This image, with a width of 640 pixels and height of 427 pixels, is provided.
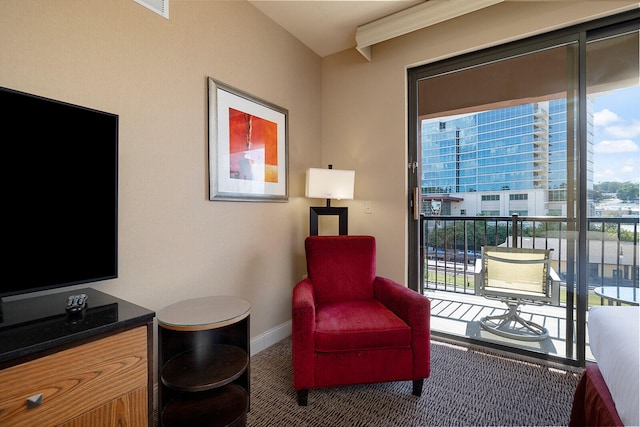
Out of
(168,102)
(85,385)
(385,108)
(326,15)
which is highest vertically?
(326,15)

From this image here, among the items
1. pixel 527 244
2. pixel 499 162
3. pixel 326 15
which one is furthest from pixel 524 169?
pixel 326 15

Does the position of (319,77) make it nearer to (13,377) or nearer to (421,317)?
(421,317)

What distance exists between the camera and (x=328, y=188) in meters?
2.48

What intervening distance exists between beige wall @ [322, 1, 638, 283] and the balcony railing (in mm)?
344

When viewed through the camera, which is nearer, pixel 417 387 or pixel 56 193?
pixel 56 193

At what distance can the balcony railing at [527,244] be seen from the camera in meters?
1.94

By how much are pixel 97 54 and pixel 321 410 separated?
2237mm

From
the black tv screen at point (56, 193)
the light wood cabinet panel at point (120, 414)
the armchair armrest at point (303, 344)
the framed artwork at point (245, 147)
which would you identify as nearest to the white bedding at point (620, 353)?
the armchair armrest at point (303, 344)

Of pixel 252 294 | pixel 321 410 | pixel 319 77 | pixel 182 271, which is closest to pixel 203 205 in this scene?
pixel 182 271

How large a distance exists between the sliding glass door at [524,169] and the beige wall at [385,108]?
4.7 inches

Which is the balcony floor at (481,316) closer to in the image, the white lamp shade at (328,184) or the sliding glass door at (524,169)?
the sliding glass door at (524,169)

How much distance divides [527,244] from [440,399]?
1.40 metres

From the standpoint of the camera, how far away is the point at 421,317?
1.72 m

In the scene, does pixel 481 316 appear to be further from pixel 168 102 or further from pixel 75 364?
pixel 168 102
